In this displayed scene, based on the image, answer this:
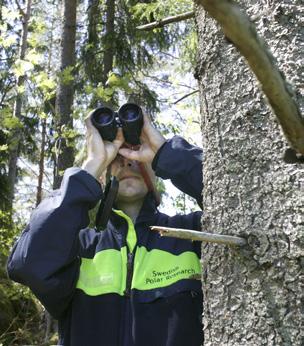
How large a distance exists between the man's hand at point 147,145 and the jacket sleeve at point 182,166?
66mm

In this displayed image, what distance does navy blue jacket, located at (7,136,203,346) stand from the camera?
1.63 meters

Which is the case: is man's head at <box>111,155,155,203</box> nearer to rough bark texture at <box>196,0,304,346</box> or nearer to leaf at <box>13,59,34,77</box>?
rough bark texture at <box>196,0,304,346</box>

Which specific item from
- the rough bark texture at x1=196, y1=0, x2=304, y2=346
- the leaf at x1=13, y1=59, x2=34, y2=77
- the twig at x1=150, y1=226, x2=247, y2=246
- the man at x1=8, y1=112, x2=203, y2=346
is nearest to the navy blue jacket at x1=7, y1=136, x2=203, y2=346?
the man at x1=8, y1=112, x2=203, y2=346

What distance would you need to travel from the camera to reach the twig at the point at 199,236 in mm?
972

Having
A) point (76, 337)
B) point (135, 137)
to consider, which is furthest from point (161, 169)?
point (76, 337)

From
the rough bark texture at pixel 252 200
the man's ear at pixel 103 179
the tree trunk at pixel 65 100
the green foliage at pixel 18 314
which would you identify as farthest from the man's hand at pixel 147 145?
the green foliage at pixel 18 314

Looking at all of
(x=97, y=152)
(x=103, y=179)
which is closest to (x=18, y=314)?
(x=103, y=179)

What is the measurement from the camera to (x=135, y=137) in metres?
1.87

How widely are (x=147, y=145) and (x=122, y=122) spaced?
12 centimetres

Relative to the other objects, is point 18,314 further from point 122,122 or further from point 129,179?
point 122,122

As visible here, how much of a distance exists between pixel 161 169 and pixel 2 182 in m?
7.38

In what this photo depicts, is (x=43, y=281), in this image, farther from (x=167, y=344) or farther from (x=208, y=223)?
(x=208, y=223)

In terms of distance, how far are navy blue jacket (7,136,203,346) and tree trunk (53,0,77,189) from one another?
3.25m

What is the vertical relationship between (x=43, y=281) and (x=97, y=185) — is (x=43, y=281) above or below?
below
